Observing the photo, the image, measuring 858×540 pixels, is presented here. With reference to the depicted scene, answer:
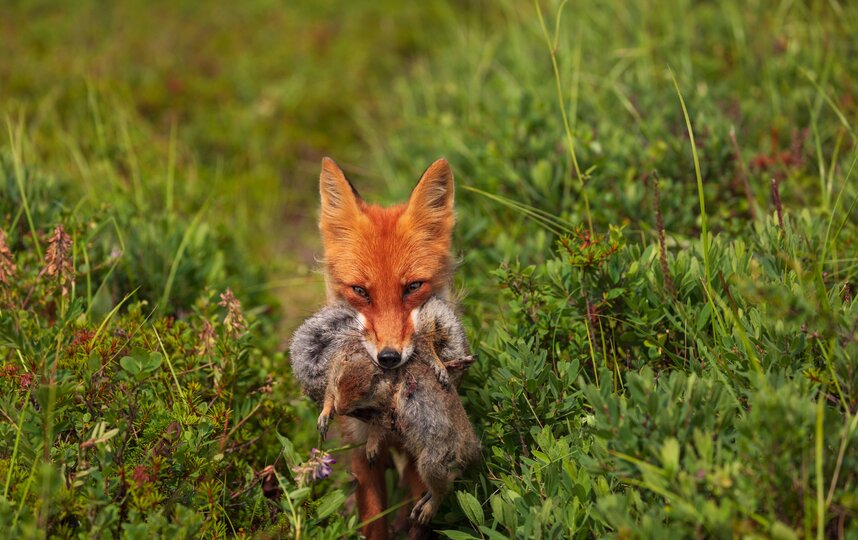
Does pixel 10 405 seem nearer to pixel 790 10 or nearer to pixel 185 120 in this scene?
pixel 185 120

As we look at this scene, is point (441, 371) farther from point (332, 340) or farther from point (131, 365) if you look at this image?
point (131, 365)

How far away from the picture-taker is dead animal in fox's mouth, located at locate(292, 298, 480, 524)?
123 inches

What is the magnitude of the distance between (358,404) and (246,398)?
1.02 meters

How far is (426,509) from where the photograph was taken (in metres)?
3.37

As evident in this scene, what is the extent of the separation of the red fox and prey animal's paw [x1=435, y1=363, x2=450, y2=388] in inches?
6.3

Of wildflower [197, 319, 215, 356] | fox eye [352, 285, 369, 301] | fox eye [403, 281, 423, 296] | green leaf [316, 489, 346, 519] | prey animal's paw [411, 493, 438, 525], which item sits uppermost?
fox eye [352, 285, 369, 301]

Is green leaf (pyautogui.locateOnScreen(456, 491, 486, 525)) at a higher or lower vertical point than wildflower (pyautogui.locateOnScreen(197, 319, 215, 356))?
lower

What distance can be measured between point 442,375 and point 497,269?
939 mm

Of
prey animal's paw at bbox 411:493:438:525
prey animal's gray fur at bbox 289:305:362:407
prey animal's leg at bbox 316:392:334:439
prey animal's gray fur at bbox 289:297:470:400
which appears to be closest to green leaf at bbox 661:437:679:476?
prey animal's gray fur at bbox 289:297:470:400

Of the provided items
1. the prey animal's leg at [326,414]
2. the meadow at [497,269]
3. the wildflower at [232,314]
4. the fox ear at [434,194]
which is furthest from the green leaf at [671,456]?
the wildflower at [232,314]

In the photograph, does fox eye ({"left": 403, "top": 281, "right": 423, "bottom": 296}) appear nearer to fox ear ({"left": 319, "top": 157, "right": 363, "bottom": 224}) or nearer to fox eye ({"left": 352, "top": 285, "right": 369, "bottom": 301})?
fox eye ({"left": 352, "top": 285, "right": 369, "bottom": 301})

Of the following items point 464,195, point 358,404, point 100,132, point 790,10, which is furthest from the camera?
point 790,10

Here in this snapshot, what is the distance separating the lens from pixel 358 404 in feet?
10.3

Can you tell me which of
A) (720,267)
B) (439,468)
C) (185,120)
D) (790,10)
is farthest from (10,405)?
(790,10)
